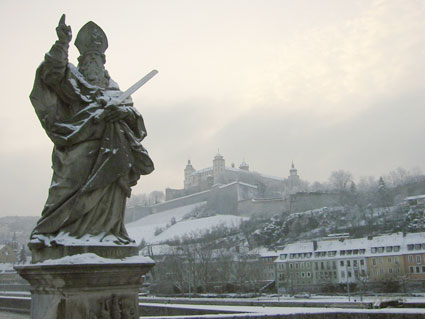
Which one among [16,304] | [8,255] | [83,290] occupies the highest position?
[83,290]

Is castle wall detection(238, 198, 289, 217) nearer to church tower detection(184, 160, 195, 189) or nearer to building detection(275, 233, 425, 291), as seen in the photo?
church tower detection(184, 160, 195, 189)

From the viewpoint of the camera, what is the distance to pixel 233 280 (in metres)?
57.6

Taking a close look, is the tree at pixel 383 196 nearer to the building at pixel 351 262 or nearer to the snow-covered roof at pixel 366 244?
the snow-covered roof at pixel 366 244

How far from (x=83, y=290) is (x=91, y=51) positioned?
2.73 metres

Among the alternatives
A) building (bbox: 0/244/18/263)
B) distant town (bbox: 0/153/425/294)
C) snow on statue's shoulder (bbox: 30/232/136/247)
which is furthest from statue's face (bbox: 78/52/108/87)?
building (bbox: 0/244/18/263)

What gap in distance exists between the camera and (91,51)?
217 inches

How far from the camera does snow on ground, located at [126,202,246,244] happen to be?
379 feet

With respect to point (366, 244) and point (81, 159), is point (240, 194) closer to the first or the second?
point (366, 244)

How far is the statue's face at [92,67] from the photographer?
5.48 metres

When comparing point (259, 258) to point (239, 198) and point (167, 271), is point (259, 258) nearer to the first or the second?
point (167, 271)

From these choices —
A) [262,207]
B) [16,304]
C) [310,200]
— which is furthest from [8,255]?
[310,200]

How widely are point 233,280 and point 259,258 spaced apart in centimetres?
999

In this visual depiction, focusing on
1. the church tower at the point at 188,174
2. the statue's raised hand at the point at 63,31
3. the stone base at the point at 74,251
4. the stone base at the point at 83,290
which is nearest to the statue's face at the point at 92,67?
the statue's raised hand at the point at 63,31

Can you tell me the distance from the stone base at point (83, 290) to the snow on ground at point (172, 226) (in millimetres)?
101625
